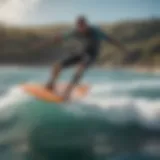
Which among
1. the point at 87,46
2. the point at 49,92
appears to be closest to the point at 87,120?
the point at 49,92

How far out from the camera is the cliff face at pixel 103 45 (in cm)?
139

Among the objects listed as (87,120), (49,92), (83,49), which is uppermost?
(83,49)

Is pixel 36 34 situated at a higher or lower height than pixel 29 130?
higher

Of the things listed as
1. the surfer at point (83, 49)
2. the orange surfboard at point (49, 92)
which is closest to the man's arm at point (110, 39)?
the surfer at point (83, 49)

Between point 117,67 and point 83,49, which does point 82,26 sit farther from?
point 117,67

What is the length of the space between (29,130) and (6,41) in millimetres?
363

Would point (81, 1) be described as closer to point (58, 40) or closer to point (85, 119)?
point (58, 40)

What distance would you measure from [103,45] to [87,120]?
300 millimetres

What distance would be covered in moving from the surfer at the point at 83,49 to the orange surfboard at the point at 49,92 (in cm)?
2

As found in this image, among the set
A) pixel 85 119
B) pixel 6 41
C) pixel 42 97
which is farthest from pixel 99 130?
pixel 6 41

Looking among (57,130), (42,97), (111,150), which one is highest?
(42,97)

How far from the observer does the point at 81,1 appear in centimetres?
139

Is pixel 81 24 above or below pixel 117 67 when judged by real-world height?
above

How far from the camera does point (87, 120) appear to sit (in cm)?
135
